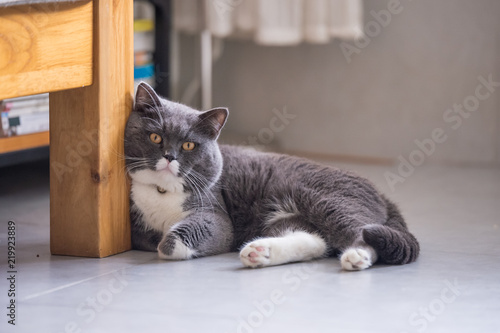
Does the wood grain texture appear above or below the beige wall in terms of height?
above

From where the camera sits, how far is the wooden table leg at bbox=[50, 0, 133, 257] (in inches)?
72.0

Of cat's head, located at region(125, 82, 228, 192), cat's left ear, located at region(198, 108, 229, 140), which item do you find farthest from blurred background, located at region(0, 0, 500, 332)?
cat's left ear, located at region(198, 108, 229, 140)

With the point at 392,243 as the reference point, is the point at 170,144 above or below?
above

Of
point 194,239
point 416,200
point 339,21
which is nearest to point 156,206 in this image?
point 194,239

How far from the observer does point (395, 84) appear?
3.24m

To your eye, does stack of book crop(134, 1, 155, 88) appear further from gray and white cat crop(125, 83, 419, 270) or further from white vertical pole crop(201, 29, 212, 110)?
gray and white cat crop(125, 83, 419, 270)

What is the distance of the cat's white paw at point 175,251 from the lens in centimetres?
183

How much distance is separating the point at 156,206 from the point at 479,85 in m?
1.70

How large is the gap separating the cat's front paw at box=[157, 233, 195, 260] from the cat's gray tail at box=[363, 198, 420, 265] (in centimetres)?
43

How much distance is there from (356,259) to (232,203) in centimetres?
41

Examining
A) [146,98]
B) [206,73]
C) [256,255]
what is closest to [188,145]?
[146,98]

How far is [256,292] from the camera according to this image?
1.61 m

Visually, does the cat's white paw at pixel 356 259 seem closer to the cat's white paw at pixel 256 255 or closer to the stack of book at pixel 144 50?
the cat's white paw at pixel 256 255

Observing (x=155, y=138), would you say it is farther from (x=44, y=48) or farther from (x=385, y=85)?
(x=385, y=85)
